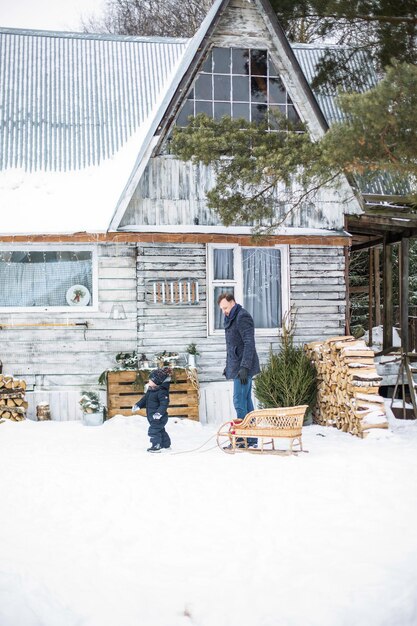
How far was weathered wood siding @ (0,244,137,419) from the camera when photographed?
11445 mm

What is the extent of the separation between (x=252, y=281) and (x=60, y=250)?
319 cm

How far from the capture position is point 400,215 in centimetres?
1262

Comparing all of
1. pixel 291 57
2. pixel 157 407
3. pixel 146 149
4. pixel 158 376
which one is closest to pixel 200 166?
pixel 146 149

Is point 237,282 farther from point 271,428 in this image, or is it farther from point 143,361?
point 271,428

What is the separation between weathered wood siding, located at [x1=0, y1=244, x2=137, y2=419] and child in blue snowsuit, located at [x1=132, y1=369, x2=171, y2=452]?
Answer: 8.60ft

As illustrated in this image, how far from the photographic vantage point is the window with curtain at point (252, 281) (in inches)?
470

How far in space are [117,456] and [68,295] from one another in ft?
12.7

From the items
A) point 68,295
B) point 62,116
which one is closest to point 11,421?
point 68,295

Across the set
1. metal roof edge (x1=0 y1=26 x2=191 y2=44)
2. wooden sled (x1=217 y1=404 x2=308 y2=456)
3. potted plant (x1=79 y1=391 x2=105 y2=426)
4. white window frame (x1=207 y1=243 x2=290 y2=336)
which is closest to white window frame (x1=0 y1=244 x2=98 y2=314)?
potted plant (x1=79 y1=391 x2=105 y2=426)

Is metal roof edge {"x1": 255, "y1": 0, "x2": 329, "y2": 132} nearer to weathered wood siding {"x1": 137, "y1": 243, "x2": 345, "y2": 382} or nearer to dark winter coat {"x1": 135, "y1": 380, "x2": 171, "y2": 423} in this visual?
weathered wood siding {"x1": 137, "y1": 243, "x2": 345, "y2": 382}

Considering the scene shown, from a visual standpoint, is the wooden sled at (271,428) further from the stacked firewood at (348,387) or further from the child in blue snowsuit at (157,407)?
the stacked firewood at (348,387)

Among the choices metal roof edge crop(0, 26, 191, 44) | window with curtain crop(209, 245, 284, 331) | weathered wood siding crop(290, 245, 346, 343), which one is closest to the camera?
window with curtain crop(209, 245, 284, 331)

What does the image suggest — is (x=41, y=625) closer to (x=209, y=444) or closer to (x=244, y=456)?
(x=244, y=456)

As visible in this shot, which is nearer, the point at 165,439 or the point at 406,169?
the point at 406,169
